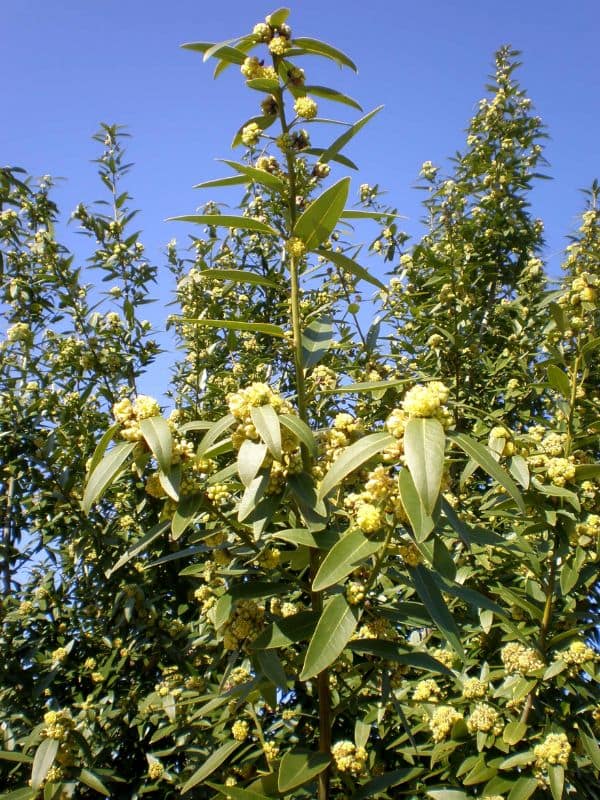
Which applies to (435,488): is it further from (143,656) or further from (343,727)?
(143,656)

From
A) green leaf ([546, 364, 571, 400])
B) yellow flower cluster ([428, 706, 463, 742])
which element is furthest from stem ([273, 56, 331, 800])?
green leaf ([546, 364, 571, 400])

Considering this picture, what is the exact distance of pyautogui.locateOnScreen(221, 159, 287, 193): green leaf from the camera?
1638mm

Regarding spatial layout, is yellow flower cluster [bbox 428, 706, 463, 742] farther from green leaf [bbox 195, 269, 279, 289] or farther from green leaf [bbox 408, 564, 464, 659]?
green leaf [bbox 195, 269, 279, 289]

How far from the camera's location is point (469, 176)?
539 centimetres

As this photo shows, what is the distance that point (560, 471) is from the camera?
2320 millimetres

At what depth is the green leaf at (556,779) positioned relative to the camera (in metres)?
2.06

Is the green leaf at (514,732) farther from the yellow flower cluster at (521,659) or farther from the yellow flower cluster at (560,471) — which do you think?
the yellow flower cluster at (560,471)

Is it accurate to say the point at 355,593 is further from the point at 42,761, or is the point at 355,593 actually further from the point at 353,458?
the point at 42,761

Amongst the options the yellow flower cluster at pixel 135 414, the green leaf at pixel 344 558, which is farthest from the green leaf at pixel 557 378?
the yellow flower cluster at pixel 135 414

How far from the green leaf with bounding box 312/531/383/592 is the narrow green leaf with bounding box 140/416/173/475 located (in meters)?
0.43

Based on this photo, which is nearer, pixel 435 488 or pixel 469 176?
pixel 435 488

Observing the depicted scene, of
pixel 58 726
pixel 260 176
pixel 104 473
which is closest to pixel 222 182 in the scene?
pixel 260 176

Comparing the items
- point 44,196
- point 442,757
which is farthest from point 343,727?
point 44,196

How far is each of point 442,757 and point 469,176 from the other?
4.62 metres
